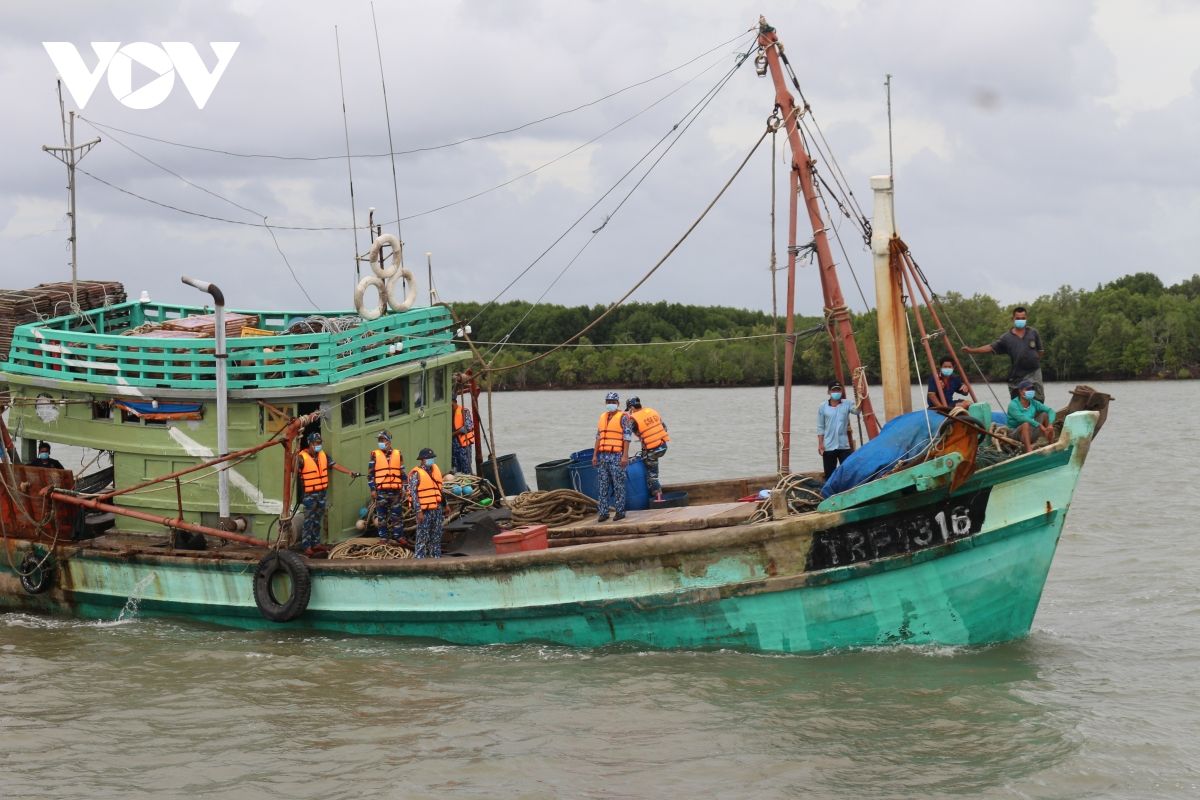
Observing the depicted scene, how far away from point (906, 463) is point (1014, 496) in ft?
3.31

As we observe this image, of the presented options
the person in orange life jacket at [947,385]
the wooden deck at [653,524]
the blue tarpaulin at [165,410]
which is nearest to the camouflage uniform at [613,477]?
the wooden deck at [653,524]

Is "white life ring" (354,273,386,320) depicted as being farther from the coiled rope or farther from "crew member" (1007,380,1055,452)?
"crew member" (1007,380,1055,452)

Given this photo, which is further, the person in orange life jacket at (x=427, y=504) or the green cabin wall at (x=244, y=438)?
the green cabin wall at (x=244, y=438)

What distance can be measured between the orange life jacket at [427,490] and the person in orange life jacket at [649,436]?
2.24 metres

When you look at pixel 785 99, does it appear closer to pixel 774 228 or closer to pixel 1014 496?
pixel 774 228

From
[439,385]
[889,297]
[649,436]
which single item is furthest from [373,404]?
[889,297]

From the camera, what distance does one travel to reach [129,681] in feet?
43.1

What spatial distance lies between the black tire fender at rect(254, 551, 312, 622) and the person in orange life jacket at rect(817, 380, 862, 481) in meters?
5.55

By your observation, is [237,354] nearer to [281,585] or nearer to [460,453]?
[281,585]

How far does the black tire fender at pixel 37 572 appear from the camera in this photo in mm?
15430

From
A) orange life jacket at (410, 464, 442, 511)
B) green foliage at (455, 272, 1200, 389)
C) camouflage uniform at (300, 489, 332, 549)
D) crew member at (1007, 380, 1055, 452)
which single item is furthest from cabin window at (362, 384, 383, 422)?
green foliage at (455, 272, 1200, 389)

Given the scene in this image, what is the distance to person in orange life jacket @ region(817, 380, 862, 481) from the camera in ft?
46.5

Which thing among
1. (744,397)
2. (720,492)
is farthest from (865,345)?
(720,492)

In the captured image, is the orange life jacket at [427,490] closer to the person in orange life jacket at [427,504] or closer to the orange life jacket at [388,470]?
the person in orange life jacket at [427,504]
